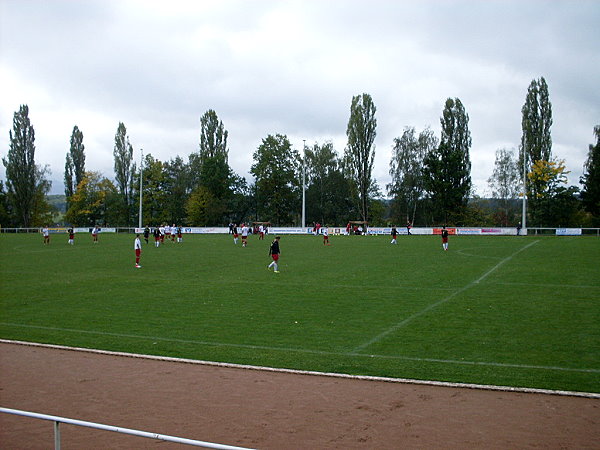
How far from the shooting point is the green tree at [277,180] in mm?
86000

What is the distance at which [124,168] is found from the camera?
90.9m

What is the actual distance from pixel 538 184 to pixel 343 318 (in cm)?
5900

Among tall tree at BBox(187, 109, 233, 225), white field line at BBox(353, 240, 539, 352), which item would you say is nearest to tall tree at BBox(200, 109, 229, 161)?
tall tree at BBox(187, 109, 233, 225)

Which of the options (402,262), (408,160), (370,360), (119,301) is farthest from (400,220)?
(370,360)

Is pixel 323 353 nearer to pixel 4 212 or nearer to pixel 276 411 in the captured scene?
pixel 276 411

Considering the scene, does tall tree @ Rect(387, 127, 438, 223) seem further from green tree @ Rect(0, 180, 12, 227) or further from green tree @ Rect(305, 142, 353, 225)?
green tree @ Rect(0, 180, 12, 227)

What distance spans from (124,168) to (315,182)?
1341 inches

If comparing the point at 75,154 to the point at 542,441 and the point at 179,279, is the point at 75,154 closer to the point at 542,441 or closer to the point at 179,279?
the point at 179,279

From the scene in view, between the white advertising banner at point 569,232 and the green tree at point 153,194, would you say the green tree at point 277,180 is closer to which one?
the green tree at point 153,194

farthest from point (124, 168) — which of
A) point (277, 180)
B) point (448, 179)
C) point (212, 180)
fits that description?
point (448, 179)

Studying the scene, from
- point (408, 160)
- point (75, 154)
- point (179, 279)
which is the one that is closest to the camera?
point (179, 279)

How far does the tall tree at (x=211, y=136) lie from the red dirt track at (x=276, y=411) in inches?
3174

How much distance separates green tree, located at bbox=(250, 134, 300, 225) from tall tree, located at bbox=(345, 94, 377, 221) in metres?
15.9

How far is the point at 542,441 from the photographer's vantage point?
21.4 feet
